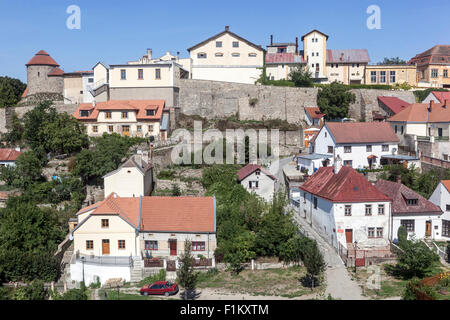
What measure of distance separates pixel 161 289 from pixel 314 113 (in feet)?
102

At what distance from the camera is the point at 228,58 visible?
167 ft

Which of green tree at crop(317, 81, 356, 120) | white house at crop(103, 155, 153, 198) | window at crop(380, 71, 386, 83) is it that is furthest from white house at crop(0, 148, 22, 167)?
window at crop(380, 71, 386, 83)

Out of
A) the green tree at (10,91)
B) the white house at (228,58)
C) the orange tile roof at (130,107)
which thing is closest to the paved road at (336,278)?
the orange tile roof at (130,107)

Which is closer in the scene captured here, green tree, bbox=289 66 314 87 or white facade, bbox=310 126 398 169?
white facade, bbox=310 126 398 169

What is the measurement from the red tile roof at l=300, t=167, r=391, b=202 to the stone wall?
752 inches

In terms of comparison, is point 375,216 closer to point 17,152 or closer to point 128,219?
point 128,219

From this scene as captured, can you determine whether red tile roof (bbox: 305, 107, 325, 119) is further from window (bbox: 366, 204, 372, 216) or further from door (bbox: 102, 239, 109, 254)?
door (bbox: 102, 239, 109, 254)

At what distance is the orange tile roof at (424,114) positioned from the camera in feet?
127

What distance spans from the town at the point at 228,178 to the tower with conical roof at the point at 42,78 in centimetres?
13

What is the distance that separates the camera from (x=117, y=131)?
135 ft

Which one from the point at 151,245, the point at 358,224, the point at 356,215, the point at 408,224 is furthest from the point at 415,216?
the point at 151,245

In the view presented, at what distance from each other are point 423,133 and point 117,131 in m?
28.6

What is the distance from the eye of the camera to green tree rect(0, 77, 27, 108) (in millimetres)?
48909

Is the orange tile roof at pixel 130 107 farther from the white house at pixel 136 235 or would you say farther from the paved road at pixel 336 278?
the paved road at pixel 336 278
